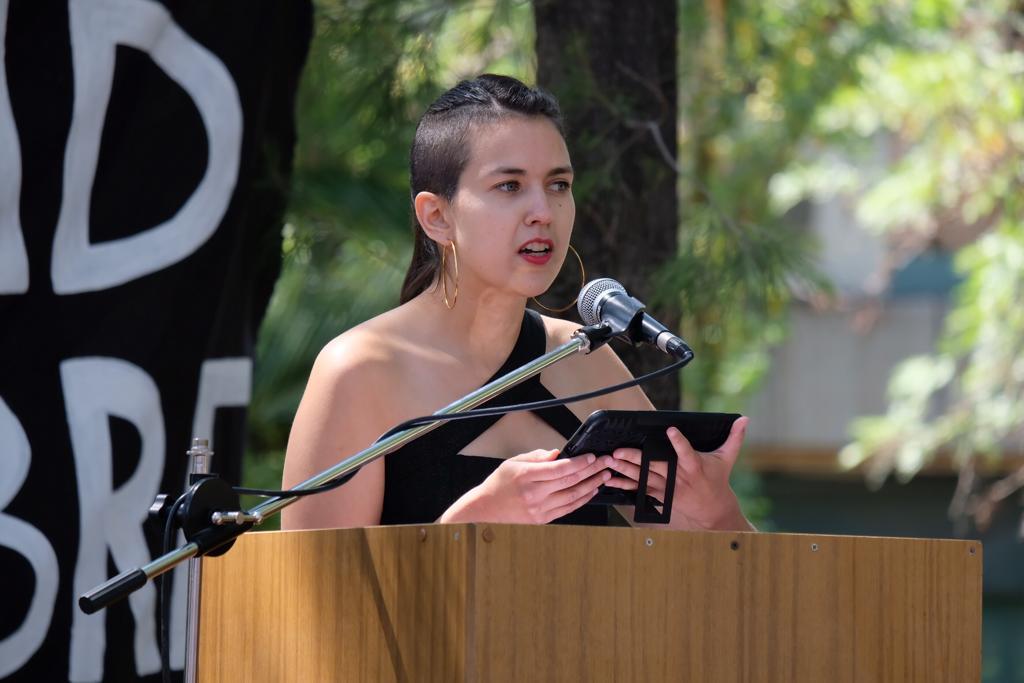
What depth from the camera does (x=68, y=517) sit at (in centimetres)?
353

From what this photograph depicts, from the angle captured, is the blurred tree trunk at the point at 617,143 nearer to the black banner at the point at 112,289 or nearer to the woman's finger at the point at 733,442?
the black banner at the point at 112,289

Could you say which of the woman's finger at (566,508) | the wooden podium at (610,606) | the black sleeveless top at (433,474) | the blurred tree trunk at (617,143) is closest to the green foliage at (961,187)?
the blurred tree trunk at (617,143)

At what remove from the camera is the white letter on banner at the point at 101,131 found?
3.60 metres

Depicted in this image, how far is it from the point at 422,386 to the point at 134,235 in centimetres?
131

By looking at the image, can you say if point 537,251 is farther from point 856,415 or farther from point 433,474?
point 856,415

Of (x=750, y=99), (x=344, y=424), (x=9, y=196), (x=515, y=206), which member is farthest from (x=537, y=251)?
(x=750, y=99)

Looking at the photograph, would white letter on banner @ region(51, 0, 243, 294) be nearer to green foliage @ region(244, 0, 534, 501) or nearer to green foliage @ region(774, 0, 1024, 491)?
green foliage @ region(244, 0, 534, 501)

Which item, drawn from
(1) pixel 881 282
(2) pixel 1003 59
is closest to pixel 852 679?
(2) pixel 1003 59

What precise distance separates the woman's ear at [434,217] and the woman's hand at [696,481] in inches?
28.4

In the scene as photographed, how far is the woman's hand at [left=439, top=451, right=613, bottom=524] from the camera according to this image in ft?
7.06

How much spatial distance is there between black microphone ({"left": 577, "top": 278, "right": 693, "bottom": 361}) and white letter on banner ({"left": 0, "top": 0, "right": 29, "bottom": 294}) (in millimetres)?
1730

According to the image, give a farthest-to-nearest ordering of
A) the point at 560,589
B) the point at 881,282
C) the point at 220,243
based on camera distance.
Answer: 1. the point at 881,282
2. the point at 220,243
3. the point at 560,589

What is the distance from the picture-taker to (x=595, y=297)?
2.33 m

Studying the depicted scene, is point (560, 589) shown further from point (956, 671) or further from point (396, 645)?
point (956, 671)
